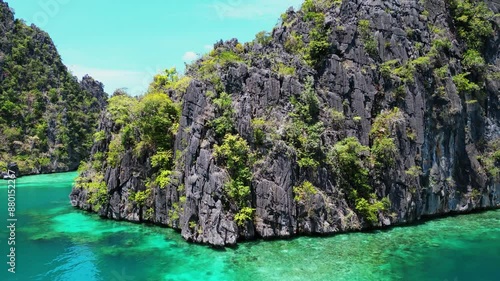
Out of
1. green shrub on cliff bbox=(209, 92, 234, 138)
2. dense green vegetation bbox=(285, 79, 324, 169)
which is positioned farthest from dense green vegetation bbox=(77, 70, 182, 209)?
dense green vegetation bbox=(285, 79, 324, 169)

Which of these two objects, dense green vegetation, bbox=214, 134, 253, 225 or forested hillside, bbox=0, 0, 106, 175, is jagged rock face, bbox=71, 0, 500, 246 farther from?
forested hillside, bbox=0, 0, 106, 175

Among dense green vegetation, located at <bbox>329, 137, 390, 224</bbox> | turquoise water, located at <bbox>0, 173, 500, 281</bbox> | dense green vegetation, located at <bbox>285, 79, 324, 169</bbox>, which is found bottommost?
turquoise water, located at <bbox>0, 173, 500, 281</bbox>

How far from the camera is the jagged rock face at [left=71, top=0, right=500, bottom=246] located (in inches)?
871

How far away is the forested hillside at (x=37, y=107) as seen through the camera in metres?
59.8

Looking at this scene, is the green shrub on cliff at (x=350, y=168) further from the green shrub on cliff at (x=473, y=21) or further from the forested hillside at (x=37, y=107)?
the forested hillside at (x=37, y=107)

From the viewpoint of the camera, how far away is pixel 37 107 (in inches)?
2544

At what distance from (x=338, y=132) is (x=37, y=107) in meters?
59.7

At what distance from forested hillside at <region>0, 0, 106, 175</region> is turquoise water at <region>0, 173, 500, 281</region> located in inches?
1530

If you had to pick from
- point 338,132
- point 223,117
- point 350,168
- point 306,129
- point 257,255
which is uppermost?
point 223,117

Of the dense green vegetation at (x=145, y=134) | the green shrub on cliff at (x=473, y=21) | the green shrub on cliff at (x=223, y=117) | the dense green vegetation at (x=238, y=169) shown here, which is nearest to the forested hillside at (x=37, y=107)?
the dense green vegetation at (x=145, y=134)

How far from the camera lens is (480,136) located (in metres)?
31.5

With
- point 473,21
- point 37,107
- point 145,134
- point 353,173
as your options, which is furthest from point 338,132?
point 37,107

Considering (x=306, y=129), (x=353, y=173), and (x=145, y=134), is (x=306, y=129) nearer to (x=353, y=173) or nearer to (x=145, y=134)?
(x=353, y=173)

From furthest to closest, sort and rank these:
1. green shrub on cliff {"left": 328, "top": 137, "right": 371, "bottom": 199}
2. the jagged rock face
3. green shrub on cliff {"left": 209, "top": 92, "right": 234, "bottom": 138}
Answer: green shrub on cliff {"left": 328, "top": 137, "right": 371, "bottom": 199} → green shrub on cliff {"left": 209, "top": 92, "right": 234, "bottom": 138} → the jagged rock face
